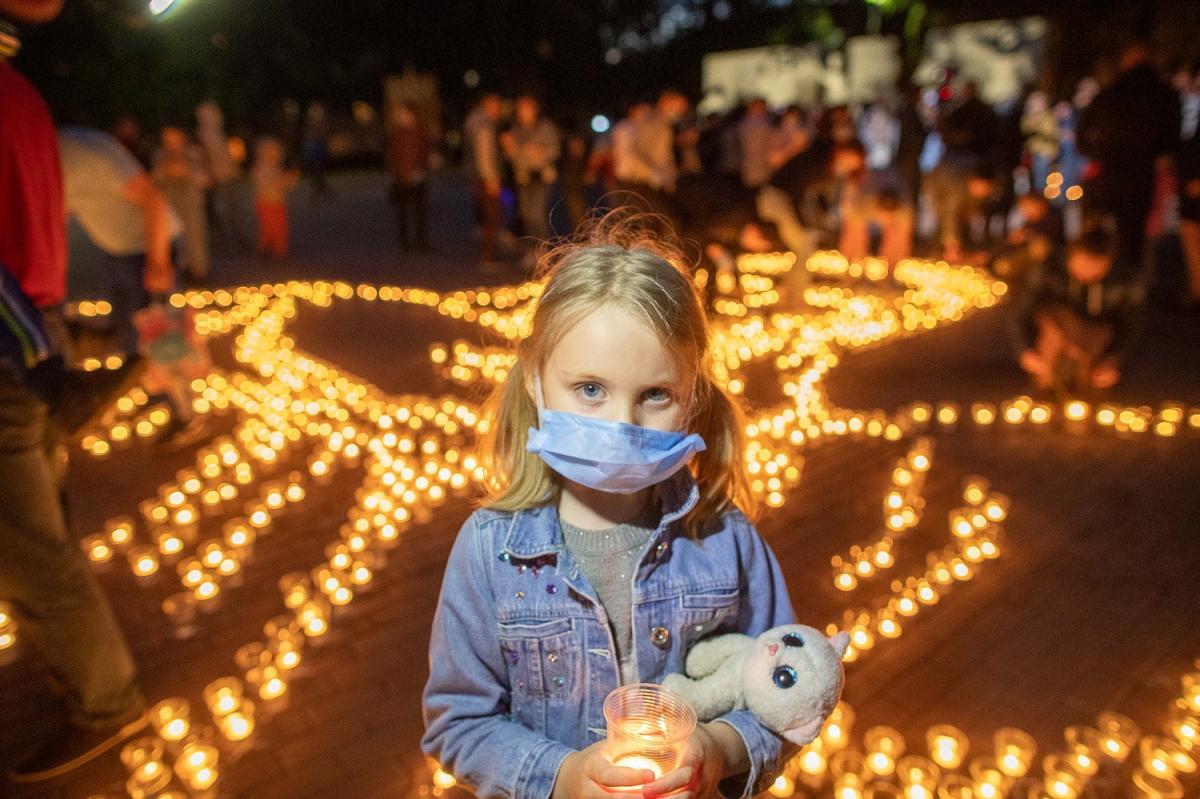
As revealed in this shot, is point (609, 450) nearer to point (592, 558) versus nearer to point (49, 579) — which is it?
point (592, 558)

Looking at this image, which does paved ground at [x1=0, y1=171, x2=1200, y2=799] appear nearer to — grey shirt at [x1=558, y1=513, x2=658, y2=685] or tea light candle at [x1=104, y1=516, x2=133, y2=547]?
tea light candle at [x1=104, y1=516, x2=133, y2=547]

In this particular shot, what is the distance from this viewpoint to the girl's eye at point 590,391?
1.45 metres

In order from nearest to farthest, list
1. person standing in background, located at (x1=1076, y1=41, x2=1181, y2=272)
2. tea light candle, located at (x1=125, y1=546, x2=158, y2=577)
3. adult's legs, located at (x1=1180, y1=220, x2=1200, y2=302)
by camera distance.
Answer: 1. tea light candle, located at (x1=125, y1=546, x2=158, y2=577)
2. person standing in background, located at (x1=1076, y1=41, x2=1181, y2=272)
3. adult's legs, located at (x1=1180, y1=220, x2=1200, y2=302)

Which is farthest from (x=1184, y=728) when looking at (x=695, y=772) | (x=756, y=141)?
(x=756, y=141)

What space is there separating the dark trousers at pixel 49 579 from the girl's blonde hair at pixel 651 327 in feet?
5.20

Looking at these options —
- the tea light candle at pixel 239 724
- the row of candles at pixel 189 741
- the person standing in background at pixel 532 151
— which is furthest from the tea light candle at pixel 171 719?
the person standing in background at pixel 532 151

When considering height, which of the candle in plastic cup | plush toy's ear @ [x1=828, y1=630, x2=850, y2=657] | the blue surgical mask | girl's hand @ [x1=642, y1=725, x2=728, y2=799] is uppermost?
the blue surgical mask

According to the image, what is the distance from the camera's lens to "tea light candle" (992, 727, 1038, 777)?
263cm

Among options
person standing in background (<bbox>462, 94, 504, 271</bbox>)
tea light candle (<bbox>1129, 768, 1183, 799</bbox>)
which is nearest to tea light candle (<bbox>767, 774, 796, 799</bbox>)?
tea light candle (<bbox>1129, 768, 1183, 799</bbox>)

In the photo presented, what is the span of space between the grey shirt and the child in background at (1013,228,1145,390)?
466 cm

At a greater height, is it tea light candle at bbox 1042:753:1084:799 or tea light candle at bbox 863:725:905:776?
tea light candle at bbox 863:725:905:776

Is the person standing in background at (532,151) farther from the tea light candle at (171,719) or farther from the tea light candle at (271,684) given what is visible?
the tea light candle at (171,719)

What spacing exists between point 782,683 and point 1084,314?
4.84m

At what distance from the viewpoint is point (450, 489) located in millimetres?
4645
